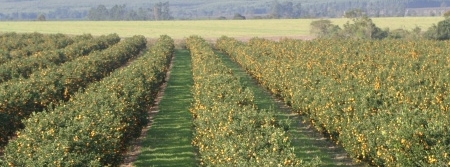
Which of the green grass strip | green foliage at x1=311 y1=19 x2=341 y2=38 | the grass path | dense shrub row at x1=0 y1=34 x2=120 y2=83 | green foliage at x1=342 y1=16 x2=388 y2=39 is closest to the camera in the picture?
the grass path

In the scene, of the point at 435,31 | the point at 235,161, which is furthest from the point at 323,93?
the point at 435,31

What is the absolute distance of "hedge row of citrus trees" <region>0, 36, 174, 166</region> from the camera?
14508mm

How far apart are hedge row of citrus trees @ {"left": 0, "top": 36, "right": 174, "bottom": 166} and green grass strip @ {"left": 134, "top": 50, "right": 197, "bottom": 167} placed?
1.04 meters

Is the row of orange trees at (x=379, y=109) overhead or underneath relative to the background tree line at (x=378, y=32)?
overhead

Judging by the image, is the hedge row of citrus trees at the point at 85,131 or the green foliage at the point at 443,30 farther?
the green foliage at the point at 443,30

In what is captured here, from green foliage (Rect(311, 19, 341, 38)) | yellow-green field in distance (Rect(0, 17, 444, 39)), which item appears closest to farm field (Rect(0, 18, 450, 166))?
green foliage (Rect(311, 19, 341, 38))

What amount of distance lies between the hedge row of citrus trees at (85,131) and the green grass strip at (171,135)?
1036 mm

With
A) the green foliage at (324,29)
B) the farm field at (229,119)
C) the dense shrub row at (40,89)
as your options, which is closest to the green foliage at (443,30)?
the green foliage at (324,29)

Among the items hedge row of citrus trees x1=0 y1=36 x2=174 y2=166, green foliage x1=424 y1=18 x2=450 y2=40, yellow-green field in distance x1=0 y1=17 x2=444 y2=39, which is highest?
hedge row of citrus trees x1=0 y1=36 x2=174 y2=166

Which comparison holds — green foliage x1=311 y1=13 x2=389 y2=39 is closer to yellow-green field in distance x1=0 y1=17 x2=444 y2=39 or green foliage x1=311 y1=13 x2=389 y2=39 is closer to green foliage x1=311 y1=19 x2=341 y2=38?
green foliage x1=311 y1=19 x2=341 y2=38

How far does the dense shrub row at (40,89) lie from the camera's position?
22.8 metres

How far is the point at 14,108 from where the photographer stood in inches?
915

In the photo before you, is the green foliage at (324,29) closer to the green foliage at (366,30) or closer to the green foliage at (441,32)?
the green foliage at (366,30)

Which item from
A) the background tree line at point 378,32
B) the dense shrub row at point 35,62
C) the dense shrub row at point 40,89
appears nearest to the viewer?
the dense shrub row at point 40,89
